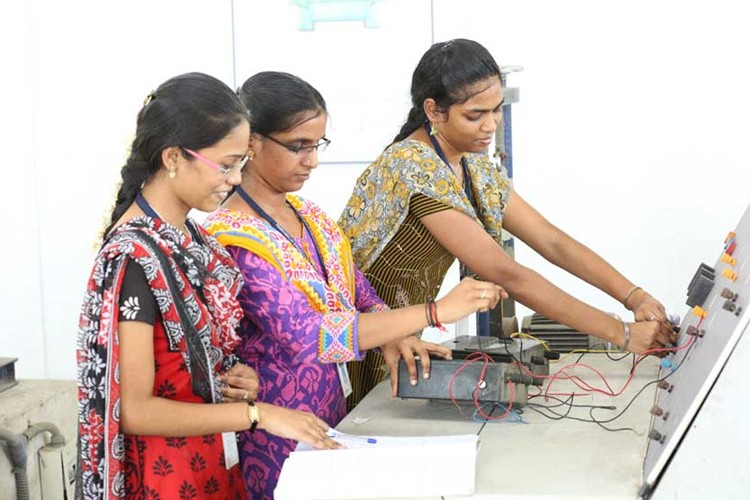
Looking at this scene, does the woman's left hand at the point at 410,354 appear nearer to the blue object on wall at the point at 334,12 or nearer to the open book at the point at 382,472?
the open book at the point at 382,472

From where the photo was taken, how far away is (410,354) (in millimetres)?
1918

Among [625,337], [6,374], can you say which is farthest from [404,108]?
[625,337]

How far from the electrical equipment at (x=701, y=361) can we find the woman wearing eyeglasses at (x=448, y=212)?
0.42 ft

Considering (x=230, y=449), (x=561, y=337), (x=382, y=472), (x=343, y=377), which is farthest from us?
(x=561, y=337)

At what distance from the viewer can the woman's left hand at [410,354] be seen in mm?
1881

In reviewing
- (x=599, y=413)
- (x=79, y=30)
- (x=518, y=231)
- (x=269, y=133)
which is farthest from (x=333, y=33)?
(x=599, y=413)

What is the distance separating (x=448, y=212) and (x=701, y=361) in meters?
0.70

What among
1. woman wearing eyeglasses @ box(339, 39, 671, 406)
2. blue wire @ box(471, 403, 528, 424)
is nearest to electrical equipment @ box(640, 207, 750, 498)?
woman wearing eyeglasses @ box(339, 39, 671, 406)

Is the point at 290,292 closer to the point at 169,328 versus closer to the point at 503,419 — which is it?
the point at 169,328

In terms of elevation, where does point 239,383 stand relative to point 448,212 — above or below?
below

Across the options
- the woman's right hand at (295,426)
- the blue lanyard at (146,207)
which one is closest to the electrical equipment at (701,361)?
the woman's right hand at (295,426)

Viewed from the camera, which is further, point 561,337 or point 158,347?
point 561,337

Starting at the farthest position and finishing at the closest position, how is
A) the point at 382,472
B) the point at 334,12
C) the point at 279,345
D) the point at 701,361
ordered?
the point at 334,12
the point at 279,345
the point at 701,361
the point at 382,472

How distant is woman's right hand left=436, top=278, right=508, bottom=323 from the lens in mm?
1807
